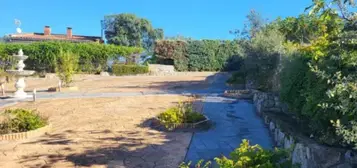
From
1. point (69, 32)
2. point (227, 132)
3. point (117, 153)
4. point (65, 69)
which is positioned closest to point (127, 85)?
point (65, 69)

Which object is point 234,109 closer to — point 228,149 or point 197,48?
point 228,149

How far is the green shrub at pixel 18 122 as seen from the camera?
6.98 metres

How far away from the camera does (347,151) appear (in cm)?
358

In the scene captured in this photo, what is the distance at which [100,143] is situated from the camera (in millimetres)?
6238

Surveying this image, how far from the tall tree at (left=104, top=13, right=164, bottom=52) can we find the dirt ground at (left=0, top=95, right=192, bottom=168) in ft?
102

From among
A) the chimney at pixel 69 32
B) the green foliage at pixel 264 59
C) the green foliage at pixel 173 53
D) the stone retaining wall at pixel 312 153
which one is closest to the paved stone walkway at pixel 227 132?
the stone retaining wall at pixel 312 153

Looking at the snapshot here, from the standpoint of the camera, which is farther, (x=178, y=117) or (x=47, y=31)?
(x=47, y=31)

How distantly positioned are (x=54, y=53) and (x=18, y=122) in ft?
66.1

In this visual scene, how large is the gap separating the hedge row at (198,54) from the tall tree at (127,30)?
11.6 m

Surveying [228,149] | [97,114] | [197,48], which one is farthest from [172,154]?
[197,48]

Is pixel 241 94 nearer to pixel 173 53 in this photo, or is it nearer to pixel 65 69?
pixel 65 69

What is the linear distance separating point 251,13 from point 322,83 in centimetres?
1749

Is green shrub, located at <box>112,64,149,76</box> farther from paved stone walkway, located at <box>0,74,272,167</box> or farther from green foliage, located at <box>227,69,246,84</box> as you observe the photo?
paved stone walkway, located at <box>0,74,272,167</box>

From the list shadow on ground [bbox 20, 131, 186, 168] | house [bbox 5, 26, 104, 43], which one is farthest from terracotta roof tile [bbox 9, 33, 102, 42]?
shadow on ground [bbox 20, 131, 186, 168]
